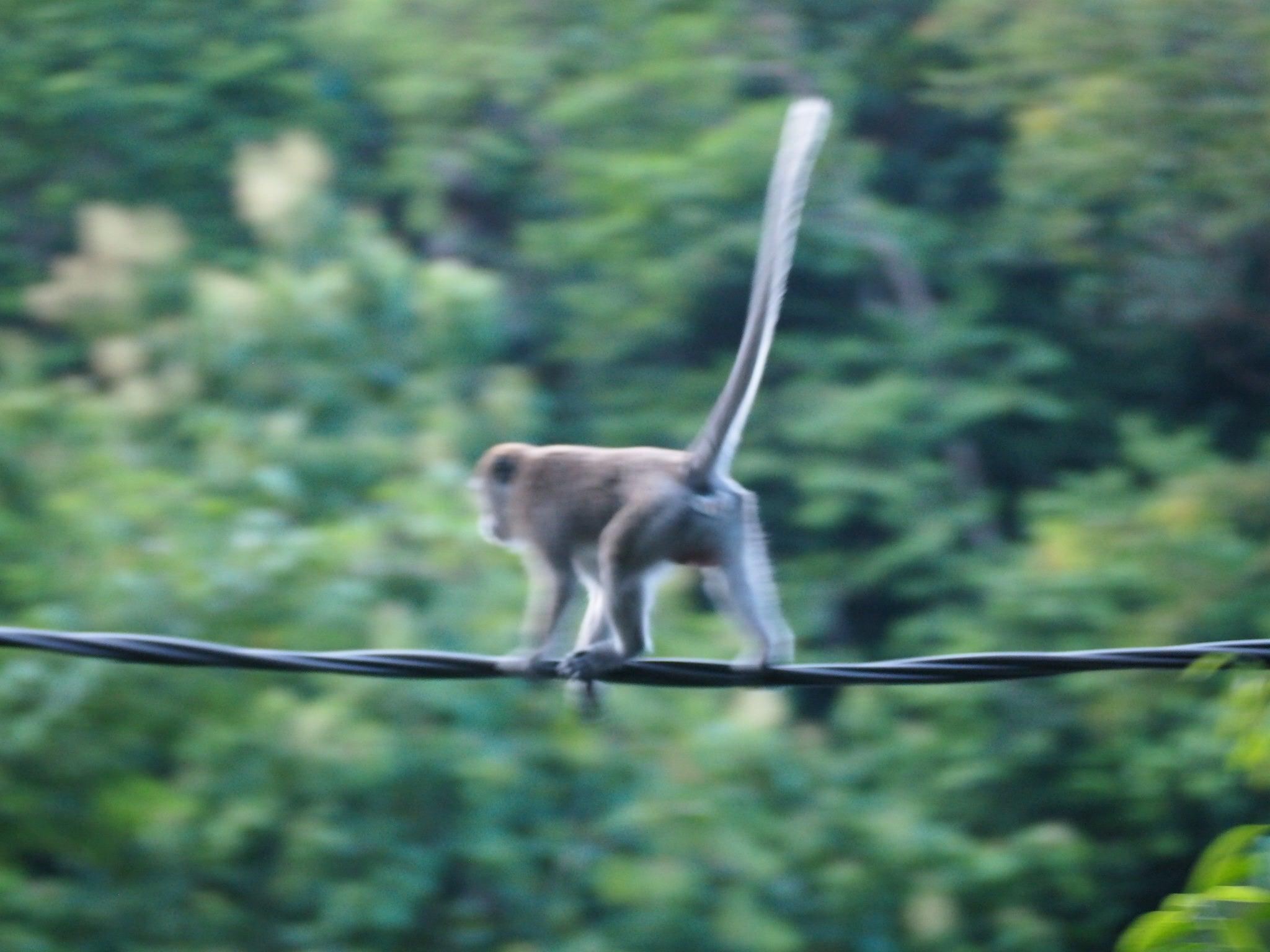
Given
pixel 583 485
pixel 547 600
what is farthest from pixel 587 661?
pixel 583 485

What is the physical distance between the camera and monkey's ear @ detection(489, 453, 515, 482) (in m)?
4.04

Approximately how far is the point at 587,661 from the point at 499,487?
65 centimetres

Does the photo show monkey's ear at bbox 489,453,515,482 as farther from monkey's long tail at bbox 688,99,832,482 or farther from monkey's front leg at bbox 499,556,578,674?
monkey's long tail at bbox 688,99,832,482

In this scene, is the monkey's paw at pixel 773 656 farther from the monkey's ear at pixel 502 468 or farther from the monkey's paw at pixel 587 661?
the monkey's ear at pixel 502 468

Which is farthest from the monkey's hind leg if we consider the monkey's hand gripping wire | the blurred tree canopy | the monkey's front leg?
the blurred tree canopy

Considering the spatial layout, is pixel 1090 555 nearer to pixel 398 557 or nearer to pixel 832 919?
pixel 832 919

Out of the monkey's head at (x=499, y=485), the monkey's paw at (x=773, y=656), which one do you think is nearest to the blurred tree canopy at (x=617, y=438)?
the monkey's paw at (x=773, y=656)

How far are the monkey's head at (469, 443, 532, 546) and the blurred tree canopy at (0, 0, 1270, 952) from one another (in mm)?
1872

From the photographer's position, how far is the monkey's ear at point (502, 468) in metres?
4.04

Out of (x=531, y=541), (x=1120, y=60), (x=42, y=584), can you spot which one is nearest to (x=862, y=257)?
(x=1120, y=60)

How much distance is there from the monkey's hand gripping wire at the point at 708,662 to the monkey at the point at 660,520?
62cm

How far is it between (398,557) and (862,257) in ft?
18.0

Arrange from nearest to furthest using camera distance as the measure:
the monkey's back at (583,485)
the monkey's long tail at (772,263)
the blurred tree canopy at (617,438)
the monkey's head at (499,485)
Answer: the monkey's long tail at (772,263) → the monkey's back at (583,485) → the monkey's head at (499,485) → the blurred tree canopy at (617,438)

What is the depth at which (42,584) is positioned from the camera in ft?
26.1
